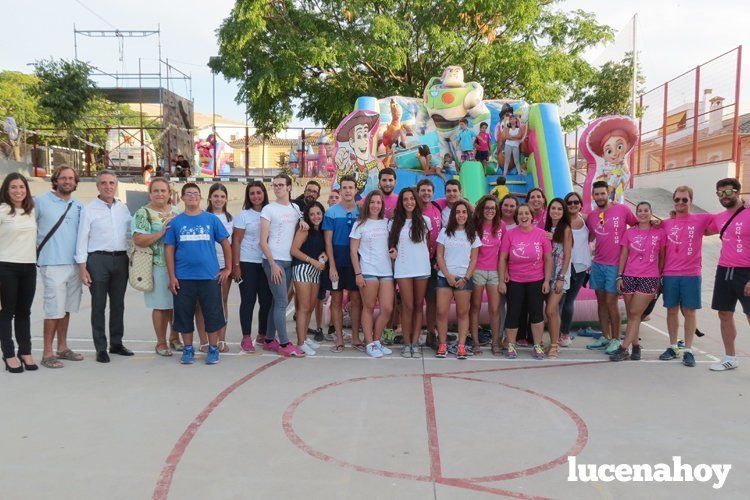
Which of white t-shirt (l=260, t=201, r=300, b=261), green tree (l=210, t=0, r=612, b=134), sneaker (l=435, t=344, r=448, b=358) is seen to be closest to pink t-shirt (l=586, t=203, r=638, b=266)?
sneaker (l=435, t=344, r=448, b=358)

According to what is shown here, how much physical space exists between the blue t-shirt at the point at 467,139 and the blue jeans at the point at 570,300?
3491mm

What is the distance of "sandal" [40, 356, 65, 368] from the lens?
4.75m

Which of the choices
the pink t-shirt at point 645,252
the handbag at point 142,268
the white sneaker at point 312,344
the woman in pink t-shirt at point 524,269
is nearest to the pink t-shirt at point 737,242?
the pink t-shirt at point 645,252

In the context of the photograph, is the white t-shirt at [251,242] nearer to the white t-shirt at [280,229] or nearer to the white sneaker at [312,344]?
the white t-shirt at [280,229]

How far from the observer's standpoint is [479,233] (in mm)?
5113

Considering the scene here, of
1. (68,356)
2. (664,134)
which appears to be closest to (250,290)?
(68,356)

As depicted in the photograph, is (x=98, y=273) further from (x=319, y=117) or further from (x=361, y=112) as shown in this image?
(x=319, y=117)

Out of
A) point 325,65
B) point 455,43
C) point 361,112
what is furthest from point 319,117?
point 361,112

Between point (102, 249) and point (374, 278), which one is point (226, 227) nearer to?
point (102, 249)

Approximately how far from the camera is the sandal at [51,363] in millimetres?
4750

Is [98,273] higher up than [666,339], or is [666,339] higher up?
[98,273]

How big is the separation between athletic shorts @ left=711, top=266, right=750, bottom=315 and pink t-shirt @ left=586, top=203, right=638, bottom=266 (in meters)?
0.86

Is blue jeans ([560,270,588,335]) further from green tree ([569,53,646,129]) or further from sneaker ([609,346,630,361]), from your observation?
green tree ([569,53,646,129])

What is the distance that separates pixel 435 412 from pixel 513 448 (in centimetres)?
67
